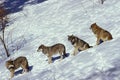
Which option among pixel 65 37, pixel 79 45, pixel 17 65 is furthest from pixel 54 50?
pixel 65 37

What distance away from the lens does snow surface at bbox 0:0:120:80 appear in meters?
12.0

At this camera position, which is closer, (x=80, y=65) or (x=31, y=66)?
(x=80, y=65)

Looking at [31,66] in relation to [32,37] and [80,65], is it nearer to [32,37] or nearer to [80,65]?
[80,65]

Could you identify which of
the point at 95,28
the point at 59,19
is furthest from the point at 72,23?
the point at 95,28

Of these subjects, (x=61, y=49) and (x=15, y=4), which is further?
(x=15, y=4)

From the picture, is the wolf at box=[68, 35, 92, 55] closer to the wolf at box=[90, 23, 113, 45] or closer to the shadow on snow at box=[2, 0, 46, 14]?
the wolf at box=[90, 23, 113, 45]

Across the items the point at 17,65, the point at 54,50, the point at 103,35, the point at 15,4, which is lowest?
the point at 15,4

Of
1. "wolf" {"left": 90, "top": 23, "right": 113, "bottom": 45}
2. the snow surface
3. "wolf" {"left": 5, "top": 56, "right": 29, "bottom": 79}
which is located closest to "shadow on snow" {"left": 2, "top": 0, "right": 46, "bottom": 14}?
the snow surface

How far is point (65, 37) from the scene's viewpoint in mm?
19094

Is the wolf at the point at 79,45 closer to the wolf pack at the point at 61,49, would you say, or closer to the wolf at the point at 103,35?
the wolf pack at the point at 61,49

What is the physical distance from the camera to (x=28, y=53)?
60.1 ft

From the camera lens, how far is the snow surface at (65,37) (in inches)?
474

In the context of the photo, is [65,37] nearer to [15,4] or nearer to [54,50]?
[54,50]

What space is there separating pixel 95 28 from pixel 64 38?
405 centimetres
